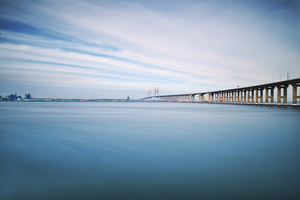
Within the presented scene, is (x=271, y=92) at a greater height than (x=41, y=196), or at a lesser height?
greater

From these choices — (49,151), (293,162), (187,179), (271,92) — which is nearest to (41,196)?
(187,179)

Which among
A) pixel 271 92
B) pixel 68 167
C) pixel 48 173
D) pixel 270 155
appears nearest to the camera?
pixel 48 173

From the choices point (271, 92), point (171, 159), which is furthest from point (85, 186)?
point (271, 92)

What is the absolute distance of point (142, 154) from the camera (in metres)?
7.74

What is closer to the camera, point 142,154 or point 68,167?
point 68,167

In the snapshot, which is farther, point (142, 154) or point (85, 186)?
point (142, 154)

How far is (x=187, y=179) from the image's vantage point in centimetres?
505

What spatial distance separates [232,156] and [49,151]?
7.30m

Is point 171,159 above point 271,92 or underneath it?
underneath

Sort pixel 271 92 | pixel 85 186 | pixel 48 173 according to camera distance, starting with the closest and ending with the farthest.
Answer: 1. pixel 85 186
2. pixel 48 173
3. pixel 271 92

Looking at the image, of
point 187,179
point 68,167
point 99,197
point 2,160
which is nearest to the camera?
point 99,197

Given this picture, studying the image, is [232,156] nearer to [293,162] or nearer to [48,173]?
[293,162]

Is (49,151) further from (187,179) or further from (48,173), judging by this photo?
(187,179)

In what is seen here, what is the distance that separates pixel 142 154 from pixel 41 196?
13.4 feet
